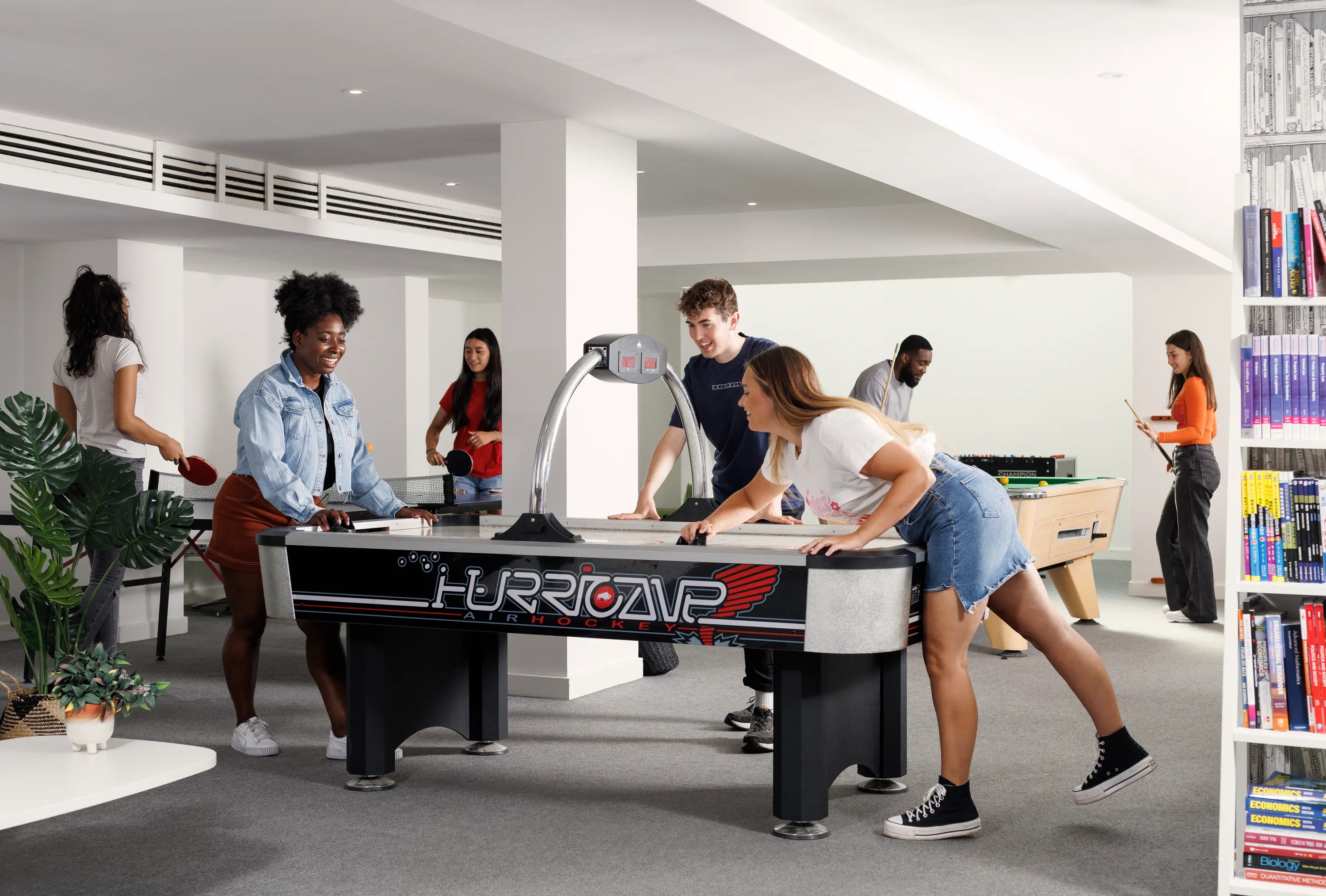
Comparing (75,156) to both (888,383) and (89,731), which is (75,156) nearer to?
(89,731)

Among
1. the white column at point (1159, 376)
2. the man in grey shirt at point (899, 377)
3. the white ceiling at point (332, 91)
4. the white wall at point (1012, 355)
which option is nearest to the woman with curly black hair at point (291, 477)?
the white ceiling at point (332, 91)

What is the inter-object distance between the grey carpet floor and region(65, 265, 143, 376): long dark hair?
148 cm

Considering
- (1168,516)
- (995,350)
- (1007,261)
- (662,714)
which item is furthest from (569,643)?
(995,350)

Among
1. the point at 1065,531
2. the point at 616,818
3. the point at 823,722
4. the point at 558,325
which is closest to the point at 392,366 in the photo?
the point at 558,325

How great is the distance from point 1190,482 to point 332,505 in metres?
4.54

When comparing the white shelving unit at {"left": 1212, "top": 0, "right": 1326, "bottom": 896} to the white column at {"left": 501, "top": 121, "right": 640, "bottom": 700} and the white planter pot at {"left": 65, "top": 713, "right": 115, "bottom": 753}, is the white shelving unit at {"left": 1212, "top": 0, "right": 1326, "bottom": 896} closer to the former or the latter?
the white planter pot at {"left": 65, "top": 713, "right": 115, "bottom": 753}

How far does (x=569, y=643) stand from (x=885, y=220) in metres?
3.81

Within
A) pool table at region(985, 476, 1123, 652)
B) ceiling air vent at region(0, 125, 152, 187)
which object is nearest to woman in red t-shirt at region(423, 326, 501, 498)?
ceiling air vent at region(0, 125, 152, 187)

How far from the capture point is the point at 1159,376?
8422 mm

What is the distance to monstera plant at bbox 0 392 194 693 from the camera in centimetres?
382

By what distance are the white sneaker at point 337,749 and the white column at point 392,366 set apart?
4.82 metres

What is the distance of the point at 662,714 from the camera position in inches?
186

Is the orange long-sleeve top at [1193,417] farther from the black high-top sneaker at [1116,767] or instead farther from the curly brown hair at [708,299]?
the black high-top sneaker at [1116,767]

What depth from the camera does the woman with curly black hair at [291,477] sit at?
3.93 m
